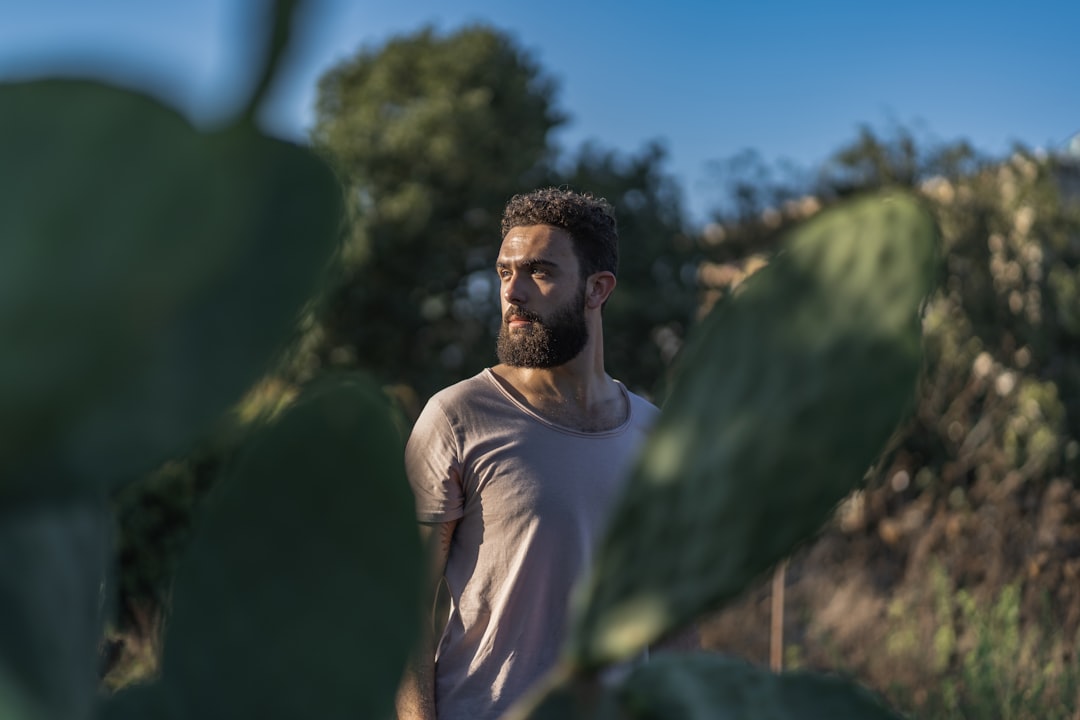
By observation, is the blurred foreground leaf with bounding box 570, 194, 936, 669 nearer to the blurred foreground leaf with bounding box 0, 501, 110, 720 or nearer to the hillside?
the blurred foreground leaf with bounding box 0, 501, 110, 720

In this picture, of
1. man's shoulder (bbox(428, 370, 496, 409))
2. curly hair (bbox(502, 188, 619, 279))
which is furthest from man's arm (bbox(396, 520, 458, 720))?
curly hair (bbox(502, 188, 619, 279))

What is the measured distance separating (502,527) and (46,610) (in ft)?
5.43

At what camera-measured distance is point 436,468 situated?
2.19 m

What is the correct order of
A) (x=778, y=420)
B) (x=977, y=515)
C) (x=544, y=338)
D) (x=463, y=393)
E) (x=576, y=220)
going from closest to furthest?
(x=778, y=420) → (x=463, y=393) → (x=544, y=338) → (x=576, y=220) → (x=977, y=515)

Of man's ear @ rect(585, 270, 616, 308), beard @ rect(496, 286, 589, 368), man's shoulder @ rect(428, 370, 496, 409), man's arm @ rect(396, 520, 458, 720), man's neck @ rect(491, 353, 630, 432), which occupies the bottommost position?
man's arm @ rect(396, 520, 458, 720)

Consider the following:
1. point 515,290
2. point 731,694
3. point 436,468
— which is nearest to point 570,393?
point 515,290

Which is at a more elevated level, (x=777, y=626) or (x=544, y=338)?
(x=544, y=338)

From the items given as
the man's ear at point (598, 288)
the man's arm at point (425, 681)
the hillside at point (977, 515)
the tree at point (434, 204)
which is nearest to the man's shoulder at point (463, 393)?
the man's arm at point (425, 681)

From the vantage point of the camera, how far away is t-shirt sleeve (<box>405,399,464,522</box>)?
2.17m

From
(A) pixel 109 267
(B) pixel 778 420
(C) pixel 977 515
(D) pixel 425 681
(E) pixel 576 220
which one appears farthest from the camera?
(C) pixel 977 515

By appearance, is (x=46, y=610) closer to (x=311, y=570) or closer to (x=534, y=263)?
(x=311, y=570)

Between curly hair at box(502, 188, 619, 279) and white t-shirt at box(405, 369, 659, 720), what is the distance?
1.41 feet

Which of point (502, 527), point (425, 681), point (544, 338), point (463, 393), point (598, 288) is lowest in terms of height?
point (425, 681)

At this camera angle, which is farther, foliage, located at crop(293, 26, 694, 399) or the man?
foliage, located at crop(293, 26, 694, 399)
